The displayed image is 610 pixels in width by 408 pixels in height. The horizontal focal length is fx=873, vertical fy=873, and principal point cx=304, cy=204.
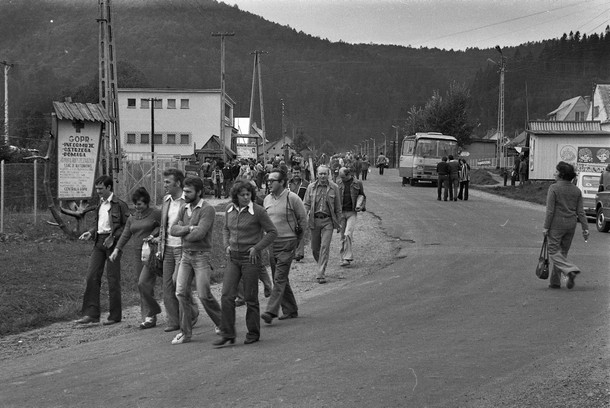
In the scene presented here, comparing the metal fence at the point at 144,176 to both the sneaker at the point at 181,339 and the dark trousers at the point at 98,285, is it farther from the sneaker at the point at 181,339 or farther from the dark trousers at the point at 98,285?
the sneaker at the point at 181,339

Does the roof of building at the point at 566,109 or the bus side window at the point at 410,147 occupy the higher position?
the roof of building at the point at 566,109

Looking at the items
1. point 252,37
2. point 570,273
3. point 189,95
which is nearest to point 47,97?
point 189,95

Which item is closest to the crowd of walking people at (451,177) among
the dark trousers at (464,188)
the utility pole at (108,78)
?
the dark trousers at (464,188)

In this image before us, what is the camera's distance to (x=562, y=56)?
151 meters

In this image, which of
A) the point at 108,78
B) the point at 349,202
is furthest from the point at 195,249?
the point at 108,78

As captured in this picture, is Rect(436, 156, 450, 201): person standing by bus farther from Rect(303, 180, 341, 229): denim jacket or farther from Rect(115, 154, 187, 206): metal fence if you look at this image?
Rect(303, 180, 341, 229): denim jacket

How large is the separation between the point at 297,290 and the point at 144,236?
4113 mm

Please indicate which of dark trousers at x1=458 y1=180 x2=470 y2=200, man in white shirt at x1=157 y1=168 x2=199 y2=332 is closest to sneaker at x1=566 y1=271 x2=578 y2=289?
man in white shirt at x1=157 y1=168 x2=199 y2=332

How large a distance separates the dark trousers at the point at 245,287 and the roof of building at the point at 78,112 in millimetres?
11427

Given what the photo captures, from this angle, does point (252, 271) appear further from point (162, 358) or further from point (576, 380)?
point (576, 380)

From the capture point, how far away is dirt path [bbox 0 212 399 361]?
34.2ft

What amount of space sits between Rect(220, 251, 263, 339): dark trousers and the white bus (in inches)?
1597

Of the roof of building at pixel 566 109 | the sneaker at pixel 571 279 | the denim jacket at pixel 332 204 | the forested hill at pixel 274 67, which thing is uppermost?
the forested hill at pixel 274 67

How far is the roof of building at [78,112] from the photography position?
19.6 meters
